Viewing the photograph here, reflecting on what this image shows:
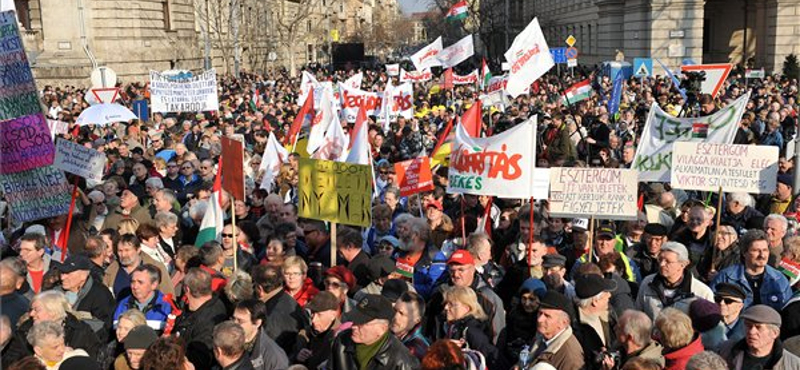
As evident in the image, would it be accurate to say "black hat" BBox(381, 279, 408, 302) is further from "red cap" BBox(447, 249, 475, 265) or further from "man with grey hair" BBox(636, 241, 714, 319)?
"man with grey hair" BBox(636, 241, 714, 319)

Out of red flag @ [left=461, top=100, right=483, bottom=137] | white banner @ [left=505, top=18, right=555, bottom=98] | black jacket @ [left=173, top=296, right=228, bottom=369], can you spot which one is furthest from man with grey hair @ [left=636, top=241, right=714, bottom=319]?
white banner @ [left=505, top=18, right=555, bottom=98]

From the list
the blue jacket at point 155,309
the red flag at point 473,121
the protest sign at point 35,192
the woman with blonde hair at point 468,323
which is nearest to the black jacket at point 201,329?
the blue jacket at point 155,309

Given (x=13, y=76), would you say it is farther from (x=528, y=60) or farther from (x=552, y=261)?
(x=528, y=60)

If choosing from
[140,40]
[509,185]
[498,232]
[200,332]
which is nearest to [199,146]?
[498,232]

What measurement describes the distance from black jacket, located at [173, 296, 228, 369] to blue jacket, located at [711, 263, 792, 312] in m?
3.80

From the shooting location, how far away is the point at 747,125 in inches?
647

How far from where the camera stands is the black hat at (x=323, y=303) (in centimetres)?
608

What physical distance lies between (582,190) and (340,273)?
238 cm

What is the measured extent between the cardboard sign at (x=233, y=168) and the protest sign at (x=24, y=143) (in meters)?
1.88

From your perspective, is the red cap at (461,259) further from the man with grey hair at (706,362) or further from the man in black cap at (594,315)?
the man with grey hair at (706,362)

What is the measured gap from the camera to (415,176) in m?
10.6

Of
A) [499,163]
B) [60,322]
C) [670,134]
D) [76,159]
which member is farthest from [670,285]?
[76,159]

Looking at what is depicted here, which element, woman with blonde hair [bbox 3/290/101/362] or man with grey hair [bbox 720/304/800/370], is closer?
man with grey hair [bbox 720/304/800/370]

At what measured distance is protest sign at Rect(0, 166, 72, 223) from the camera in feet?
23.1
